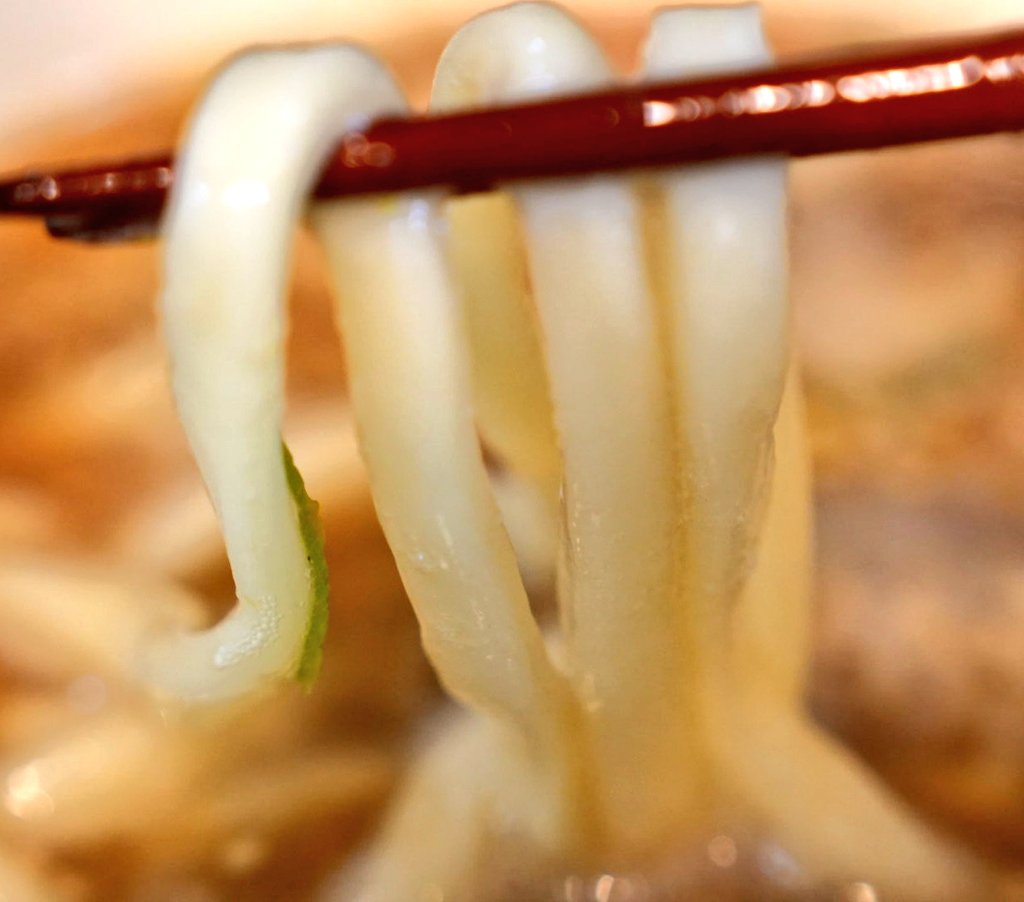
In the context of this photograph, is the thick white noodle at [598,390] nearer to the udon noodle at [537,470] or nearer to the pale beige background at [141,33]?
the udon noodle at [537,470]

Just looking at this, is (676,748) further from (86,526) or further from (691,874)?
(86,526)

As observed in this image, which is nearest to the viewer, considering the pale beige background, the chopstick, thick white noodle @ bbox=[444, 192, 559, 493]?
the chopstick

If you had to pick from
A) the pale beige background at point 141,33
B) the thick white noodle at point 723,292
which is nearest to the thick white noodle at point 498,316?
the thick white noodle at point 723,292

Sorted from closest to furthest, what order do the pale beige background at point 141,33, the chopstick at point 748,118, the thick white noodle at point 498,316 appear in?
the chopstick at point 748,118 < the thick white noodle at point 498,316 < the pale beige background at point 141,33

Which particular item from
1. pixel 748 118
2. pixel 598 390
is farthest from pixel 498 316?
pixel 748 118

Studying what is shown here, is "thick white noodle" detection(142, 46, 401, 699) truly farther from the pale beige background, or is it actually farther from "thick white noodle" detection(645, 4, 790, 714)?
the pale beige background

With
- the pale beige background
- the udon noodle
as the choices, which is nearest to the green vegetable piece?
the udon noodle
